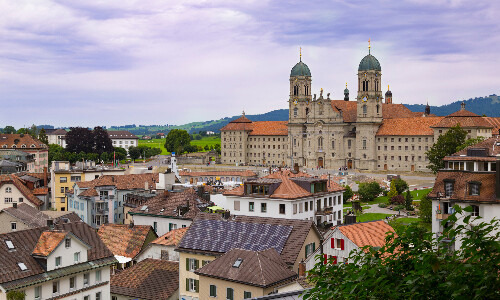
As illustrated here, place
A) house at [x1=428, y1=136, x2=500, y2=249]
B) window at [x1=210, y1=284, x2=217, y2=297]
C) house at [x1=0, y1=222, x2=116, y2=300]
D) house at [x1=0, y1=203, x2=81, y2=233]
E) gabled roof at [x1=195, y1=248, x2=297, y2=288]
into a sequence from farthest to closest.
Result: house at [x1=0, y1=203, x2=81, y2=233] → house at [x1=428, y1=136, x2=500, y2=249] → house at [x1=0, y1=222, x2=116, y2=300] → window at [x1=210, y1=284, x2=217, y2=297] → gabled roof at [x1=195, y1=248, x2=297, y2=288]

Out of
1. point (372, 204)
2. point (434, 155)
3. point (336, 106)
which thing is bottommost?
point (372, 204)

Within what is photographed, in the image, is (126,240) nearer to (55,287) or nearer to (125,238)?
(125,238)

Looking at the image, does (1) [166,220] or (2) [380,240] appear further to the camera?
(1) [166,220]

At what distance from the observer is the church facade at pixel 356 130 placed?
522 feet

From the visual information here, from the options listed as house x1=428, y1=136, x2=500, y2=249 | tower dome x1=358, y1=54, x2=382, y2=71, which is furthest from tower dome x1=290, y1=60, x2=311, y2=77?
house x1=428, y1=136, x2=500, y2=249

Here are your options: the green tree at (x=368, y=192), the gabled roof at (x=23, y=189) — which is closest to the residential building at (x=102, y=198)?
the gabled roof at (x=23, y=189)

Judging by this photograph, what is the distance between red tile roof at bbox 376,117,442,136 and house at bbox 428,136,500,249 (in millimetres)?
103153

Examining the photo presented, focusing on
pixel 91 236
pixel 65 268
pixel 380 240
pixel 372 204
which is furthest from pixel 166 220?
pixel 372 204

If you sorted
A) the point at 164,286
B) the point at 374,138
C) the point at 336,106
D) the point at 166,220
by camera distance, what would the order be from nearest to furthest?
the point at 164,286, the point at 166,220, the point at 374,138, the point at 336,106

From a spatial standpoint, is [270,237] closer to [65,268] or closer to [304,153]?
[65,268]

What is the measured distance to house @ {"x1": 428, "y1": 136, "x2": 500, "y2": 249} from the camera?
45.8 meters

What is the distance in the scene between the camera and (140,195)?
77750 millimetres

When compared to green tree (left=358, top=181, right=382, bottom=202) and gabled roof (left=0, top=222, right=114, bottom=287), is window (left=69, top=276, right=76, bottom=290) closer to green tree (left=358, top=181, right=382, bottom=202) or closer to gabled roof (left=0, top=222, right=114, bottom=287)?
gabled roof (left=0, top=222, right=114, bottom=287)

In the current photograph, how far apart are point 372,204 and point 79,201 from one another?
50294mm
